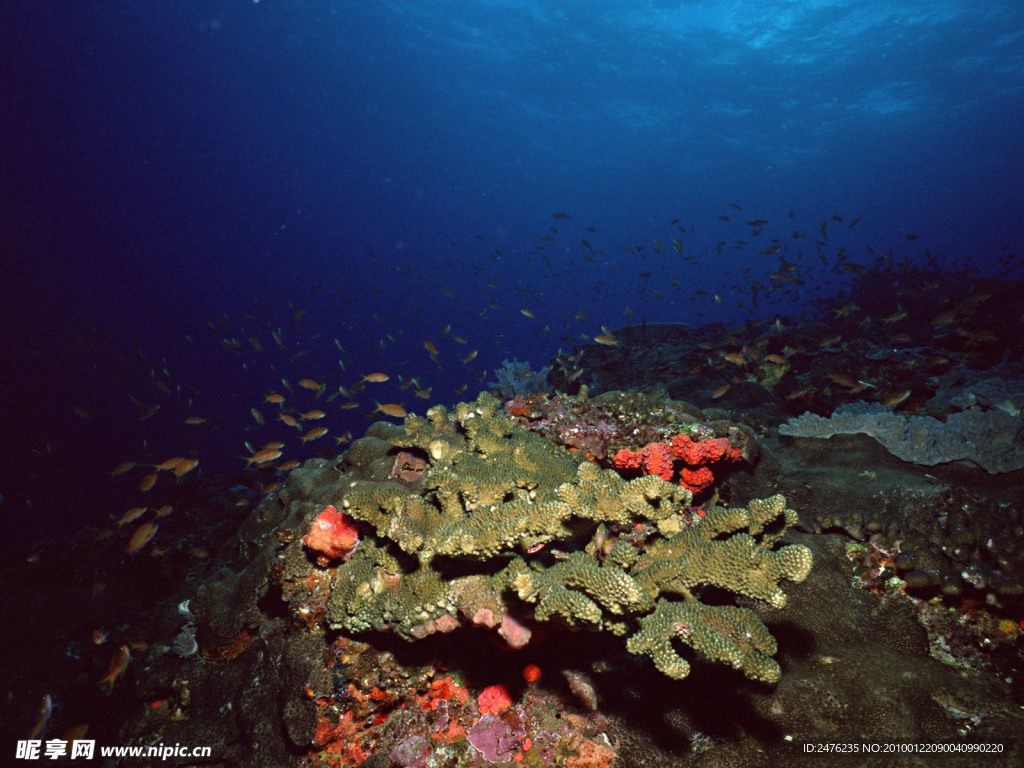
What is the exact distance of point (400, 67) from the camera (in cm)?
5222

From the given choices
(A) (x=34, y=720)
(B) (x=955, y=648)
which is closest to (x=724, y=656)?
(B) (x=955, y=648)

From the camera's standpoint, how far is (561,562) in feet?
8.73

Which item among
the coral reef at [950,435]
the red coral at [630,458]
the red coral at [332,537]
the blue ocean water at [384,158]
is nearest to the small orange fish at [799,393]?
the coral reef at [950,435]

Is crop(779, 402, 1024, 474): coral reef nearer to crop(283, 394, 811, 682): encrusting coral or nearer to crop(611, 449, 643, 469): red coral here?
crop(611, 449, 643, 469): red coral

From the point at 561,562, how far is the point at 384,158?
111043mm

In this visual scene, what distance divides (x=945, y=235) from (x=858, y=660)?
145639 millimetres

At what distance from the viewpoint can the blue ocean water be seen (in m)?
26.8

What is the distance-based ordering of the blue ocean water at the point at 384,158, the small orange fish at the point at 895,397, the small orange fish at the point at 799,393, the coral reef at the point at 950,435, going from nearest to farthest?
the coral reef at the point at 950,435, the small orange fish at the point at 895,397, the small orange fish at the point at 799,393, the blue ocean water at the point at 384,158

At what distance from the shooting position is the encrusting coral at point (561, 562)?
2178 mm

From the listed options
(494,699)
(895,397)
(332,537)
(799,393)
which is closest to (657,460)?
(494,699)

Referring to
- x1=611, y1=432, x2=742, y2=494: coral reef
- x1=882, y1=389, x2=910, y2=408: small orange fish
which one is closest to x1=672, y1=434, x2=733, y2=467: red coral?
x1=611, y1=432, x2=742, y2=494: coral reef

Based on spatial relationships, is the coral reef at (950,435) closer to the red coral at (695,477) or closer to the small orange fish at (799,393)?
the red coral at (695,477)

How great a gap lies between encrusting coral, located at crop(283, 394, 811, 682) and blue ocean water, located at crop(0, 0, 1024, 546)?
6.08 meters

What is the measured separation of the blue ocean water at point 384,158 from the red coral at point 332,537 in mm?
5118
